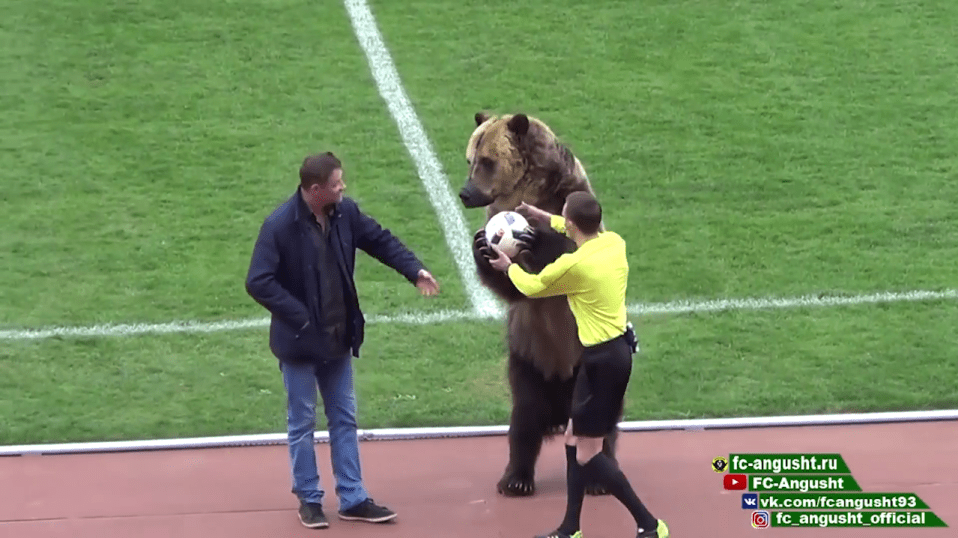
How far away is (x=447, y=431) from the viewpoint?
8273 mm

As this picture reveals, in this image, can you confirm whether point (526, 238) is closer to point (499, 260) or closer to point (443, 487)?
point (499, 260)

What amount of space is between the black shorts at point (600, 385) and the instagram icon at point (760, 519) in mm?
982

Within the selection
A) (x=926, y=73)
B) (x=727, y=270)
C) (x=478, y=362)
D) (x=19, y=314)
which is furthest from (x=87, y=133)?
(x=926, y=73)

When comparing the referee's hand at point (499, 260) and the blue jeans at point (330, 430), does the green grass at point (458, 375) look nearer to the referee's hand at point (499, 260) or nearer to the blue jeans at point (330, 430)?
the blue jeans at point (330, 430)

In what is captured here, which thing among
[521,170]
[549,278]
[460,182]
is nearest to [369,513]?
[549,278]

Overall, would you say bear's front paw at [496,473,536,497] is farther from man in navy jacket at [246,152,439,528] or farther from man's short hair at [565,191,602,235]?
man's short hair at [565,191,602,235]

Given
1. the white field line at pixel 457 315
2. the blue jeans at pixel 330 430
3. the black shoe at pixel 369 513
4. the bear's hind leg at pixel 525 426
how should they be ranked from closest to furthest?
1. the blue jeans at pixel 330 430
2. the black shoe at pixel 369 513
3. the bear's hind leg at pixel 525 426
4. the white field line at pixel 457 315

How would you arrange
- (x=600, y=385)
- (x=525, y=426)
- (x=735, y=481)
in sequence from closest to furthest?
(x=600, y=385) < (x=525, y=426) < (x=735, y=481)

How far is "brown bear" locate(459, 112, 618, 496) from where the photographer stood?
23.4ft

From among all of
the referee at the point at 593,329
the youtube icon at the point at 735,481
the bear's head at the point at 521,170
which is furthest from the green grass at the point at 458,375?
the referee at the point at 593,329

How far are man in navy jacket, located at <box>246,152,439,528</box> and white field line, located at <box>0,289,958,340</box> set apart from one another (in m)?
3.12

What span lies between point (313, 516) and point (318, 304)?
3.51 ft

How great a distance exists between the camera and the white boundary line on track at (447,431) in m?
8.10

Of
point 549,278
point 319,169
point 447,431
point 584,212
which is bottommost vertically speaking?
point 447,431
